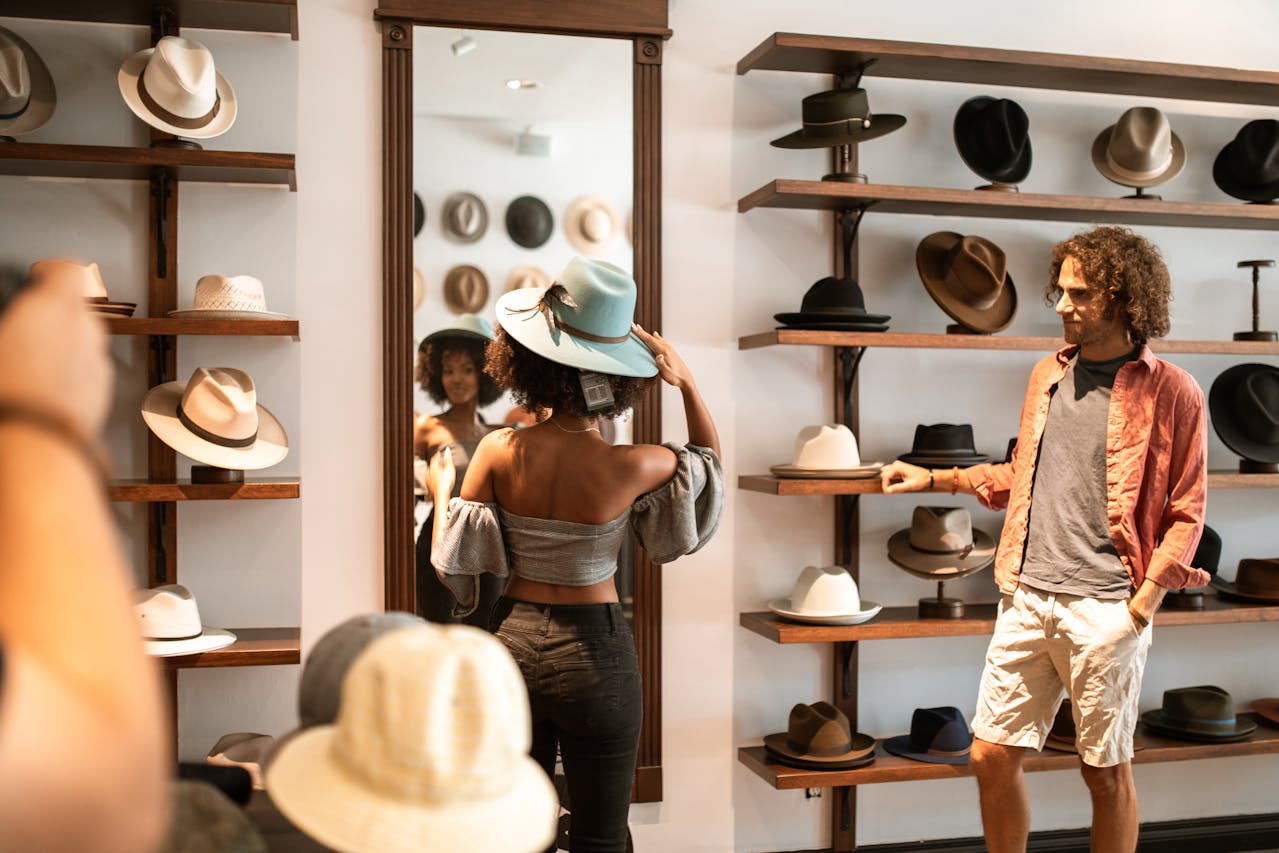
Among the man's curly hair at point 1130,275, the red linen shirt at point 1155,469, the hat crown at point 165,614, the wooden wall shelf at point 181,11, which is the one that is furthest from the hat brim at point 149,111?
the red linen shirt at point 1155,469

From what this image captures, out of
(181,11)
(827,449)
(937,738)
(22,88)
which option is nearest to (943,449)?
(827,449)

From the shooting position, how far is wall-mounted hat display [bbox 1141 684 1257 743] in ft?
11.8

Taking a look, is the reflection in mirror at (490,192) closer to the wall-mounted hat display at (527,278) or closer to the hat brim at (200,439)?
the wall-mounted hat display at (527,278)

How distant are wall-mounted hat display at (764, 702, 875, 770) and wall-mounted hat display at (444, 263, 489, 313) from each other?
1517 mm

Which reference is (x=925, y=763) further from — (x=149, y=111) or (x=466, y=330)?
(x=149, y=111)

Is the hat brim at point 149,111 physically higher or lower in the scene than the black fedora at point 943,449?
higher

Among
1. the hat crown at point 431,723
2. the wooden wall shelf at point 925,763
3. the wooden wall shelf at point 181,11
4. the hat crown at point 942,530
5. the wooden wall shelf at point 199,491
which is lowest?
the wooden wall shelf at point 925,763

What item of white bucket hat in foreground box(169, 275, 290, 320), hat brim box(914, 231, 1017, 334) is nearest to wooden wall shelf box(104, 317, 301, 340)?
white bucket hat in foreground box(169, 275, 290, 320)

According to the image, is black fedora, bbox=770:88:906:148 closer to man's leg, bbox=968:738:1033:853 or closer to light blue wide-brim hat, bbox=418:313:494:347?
light blue wide-brim hat, bbox=418:313:494:347

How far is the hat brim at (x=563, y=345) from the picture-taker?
240 centimetres

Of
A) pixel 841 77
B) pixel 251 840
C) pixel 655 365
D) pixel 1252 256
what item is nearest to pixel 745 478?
pixel 655 365

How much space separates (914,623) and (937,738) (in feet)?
1.20

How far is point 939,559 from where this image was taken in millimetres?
3508

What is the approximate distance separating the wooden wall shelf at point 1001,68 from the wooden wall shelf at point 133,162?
1.43 m
